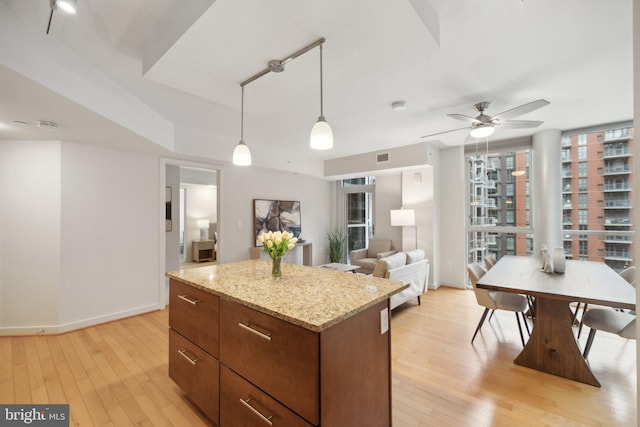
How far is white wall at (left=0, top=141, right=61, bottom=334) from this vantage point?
310 centimetres

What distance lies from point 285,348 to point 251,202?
4.09m

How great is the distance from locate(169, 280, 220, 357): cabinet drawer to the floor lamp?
3942 millimetres

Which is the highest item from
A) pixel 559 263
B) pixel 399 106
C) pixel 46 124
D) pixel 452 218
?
pixel 399 106

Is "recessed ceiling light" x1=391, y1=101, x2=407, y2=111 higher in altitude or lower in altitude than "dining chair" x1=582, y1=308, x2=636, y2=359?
higher

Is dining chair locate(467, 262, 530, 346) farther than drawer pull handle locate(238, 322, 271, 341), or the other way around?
dining chair locate(467, 262, 530, 346)

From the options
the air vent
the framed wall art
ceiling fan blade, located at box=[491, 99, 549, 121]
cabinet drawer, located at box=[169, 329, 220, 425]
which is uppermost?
the air vent

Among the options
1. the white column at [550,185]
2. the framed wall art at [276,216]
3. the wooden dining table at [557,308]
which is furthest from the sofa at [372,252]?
the wooden dining table at [557,308]

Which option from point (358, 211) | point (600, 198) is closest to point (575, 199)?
point (600, 198)

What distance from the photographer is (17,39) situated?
1606 millimetres

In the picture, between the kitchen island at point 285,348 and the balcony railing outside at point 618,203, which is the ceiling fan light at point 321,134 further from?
the balcony railing outside at point 618,203

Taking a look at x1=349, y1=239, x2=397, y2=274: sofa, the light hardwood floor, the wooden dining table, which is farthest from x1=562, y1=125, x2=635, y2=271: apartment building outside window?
x1=349, y1=239, x2=397, y2=274: sofa

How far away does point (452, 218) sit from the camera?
5.12 m

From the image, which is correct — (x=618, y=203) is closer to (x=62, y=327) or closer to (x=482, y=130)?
(x=482, y=130)

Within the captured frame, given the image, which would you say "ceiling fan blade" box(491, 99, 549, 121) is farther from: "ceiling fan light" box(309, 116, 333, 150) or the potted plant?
the potted plant
